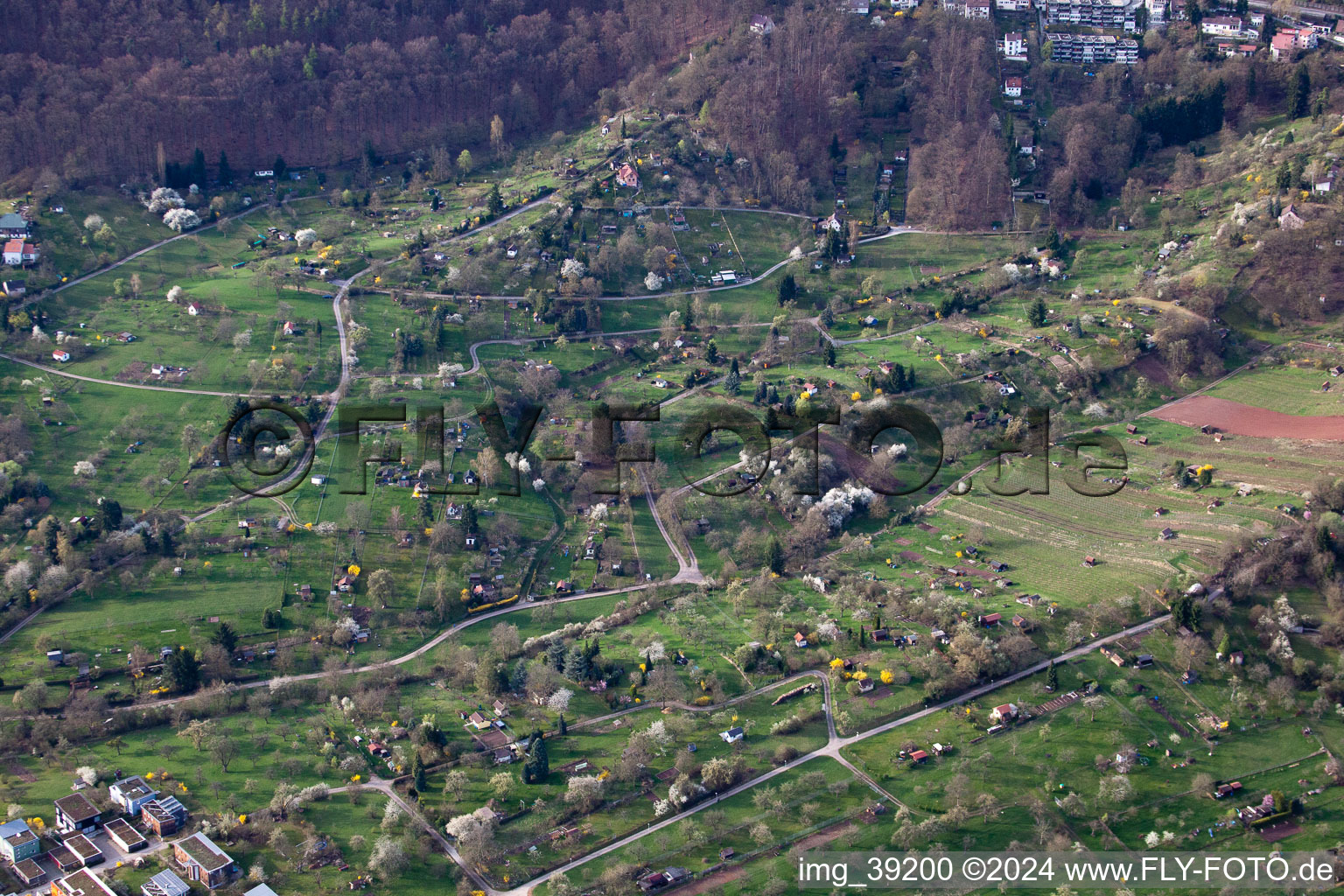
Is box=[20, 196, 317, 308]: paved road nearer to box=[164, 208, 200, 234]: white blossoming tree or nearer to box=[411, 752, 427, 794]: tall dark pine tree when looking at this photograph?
box=[164, 208, 200, 234]: white blossoming tree

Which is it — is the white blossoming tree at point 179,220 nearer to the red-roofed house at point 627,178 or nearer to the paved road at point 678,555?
the red-roofed house at point 627,178

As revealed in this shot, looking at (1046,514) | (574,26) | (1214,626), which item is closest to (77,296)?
(574,26)

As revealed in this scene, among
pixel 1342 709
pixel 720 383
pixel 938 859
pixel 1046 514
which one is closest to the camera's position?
pixel 938 859

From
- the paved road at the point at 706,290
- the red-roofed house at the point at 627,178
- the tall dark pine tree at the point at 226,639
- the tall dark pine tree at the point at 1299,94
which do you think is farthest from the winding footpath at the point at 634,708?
the tall dark pine tree at the point at 1299,94

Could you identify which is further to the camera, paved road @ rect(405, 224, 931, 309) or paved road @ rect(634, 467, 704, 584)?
paved road @ rect(405, 224, 931, 309)

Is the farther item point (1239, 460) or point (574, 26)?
point (574, 26)

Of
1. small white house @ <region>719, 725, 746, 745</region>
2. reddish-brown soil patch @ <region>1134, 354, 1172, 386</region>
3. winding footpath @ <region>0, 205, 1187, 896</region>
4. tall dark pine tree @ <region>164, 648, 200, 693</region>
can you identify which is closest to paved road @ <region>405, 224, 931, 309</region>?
winding footpath @ <region>0, 205, 1187, 896</region>

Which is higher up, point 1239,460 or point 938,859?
point 1239,460

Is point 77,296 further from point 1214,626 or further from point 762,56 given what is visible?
point 1214,626

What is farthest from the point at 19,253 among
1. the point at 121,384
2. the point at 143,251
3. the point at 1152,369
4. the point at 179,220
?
the point at 1152,369
